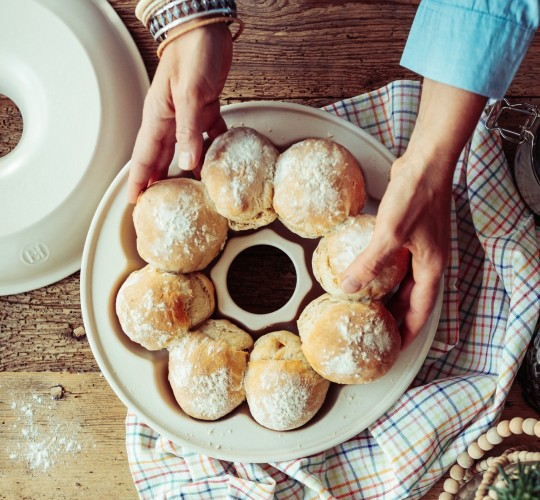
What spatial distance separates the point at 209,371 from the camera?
0.98 m

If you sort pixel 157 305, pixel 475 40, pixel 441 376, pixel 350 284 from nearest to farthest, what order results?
pixel 475 40
pixel 350 284
pixel 157 305
pixel 441 376

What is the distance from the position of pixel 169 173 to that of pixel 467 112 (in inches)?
19.4

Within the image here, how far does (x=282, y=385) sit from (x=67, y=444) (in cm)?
49

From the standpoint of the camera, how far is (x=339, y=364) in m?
0.95

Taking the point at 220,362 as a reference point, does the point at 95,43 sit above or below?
above

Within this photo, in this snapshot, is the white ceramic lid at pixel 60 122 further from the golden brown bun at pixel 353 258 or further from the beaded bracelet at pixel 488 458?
the beaded bracelet at pixel 488 458

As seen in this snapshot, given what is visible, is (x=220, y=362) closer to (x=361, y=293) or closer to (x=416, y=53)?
(x=361, y=293)

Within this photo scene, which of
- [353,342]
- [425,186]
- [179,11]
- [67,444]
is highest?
[179,11]

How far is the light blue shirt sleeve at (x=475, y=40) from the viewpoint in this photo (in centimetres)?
75

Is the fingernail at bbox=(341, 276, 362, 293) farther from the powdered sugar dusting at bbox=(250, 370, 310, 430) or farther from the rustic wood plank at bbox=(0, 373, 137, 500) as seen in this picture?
the rustic wood plank at bbox=(0, 373, 137, 500)

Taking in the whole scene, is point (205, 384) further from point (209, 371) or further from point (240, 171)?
point (240, 171)

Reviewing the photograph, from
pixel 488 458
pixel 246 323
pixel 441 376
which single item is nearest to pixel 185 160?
pixel 246 323

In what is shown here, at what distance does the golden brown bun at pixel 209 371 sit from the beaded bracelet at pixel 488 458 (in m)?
0.39

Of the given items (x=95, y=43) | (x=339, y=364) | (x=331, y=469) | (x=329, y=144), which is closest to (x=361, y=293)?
(x=339, y=364)
